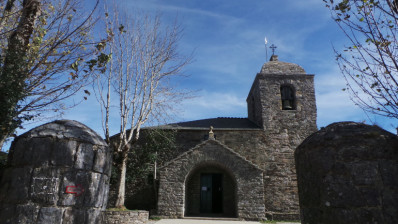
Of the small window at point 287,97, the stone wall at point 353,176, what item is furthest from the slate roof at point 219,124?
the stone wall at point 353,176

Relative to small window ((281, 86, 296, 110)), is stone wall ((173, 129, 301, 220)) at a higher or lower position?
lower

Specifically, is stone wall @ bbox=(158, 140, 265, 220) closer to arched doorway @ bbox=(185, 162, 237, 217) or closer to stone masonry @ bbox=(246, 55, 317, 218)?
arched doorway @ bbox=(185, 162, 237, 217)

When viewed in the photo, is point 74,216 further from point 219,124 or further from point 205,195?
point 219,124

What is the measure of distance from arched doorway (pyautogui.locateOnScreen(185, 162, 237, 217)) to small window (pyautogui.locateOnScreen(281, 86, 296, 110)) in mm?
6316

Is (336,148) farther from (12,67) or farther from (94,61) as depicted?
(12,67)

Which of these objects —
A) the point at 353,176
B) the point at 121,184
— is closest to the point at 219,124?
the point at 121,184

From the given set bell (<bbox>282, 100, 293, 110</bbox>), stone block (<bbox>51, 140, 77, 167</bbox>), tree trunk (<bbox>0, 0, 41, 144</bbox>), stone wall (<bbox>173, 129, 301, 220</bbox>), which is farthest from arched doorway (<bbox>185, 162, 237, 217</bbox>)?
stone block (<bbox>51, 140, 77, 167</bbox>)

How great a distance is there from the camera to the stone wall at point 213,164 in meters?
12.9

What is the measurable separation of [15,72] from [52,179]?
8.93 feet

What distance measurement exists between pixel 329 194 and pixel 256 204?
1083cm

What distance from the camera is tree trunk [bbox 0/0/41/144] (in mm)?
4027

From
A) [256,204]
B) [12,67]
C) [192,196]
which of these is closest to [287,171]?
[256,204]

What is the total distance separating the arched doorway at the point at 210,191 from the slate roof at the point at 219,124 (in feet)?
9.83

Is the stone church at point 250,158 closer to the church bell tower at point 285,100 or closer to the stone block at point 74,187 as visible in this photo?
the church bell tower at point 285,100
